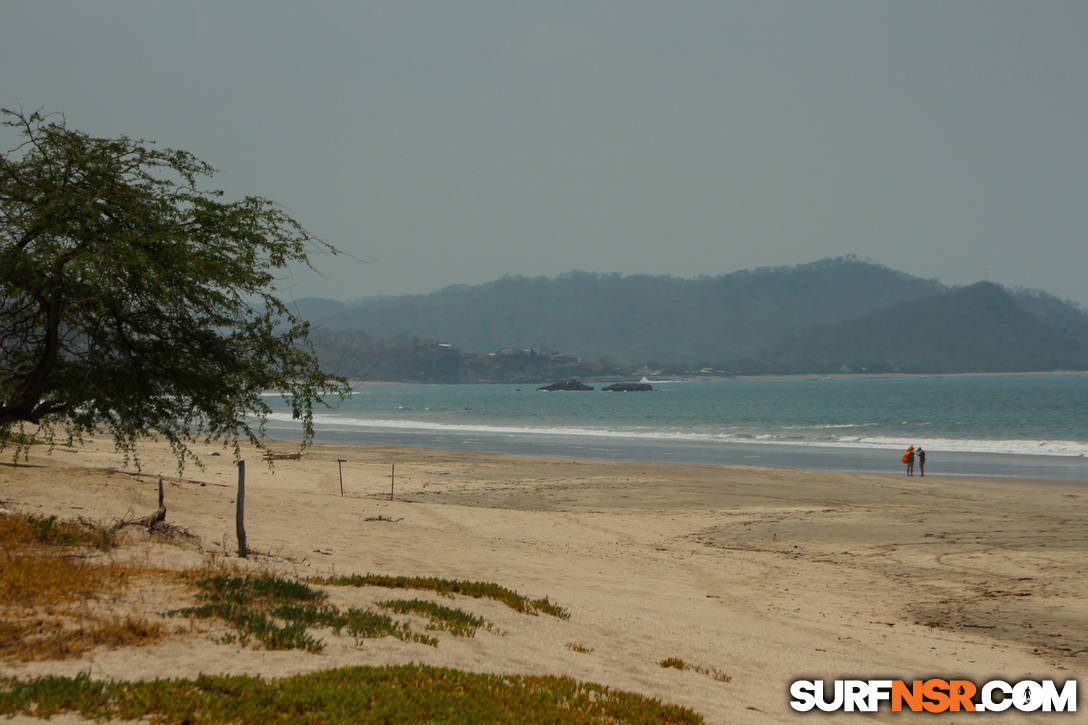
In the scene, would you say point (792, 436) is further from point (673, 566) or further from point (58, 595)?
point (58, 595)

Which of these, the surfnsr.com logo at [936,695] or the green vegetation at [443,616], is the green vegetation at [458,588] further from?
the surfnsr.com logo at [936,695]

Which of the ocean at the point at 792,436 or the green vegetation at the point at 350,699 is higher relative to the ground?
the green vegetation at the point at 350,699

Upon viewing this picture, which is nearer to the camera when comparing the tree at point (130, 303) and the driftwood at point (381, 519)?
the tree at point (130, 303)

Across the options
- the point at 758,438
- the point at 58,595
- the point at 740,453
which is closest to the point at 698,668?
the point at 58,595

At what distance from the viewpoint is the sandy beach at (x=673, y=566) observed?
8789 mm

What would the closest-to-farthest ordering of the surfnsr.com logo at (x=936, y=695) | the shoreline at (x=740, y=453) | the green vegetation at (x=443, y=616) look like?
the surfnsr.com logo at (x=936, y=695) < the green vegetation at (x=443, y=616) < the shoreline at (x=740, y=453)

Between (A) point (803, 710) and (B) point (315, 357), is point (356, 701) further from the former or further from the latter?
(B) point (315, 357)

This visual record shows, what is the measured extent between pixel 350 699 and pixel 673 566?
1148 cm

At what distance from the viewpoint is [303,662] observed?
7586 millimetres

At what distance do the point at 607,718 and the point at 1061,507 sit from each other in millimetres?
24012

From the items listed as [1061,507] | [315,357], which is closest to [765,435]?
[1061,507]

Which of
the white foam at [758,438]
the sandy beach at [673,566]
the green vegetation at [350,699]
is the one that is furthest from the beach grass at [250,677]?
the white foam at [758,438]

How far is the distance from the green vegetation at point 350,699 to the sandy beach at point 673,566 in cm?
50

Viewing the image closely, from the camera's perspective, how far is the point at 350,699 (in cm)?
654
